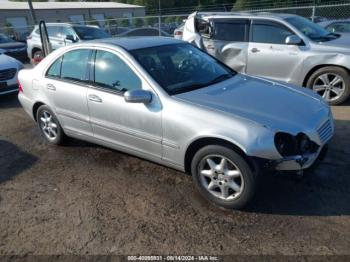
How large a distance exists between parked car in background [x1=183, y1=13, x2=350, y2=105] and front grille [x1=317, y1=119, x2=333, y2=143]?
10.4 feet

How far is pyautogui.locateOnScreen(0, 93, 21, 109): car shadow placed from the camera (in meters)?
8.06

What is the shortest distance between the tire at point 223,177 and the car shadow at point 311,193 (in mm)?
158

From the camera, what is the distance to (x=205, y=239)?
308 centimetres

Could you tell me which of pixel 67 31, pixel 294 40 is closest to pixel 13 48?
A: pixel 67 31

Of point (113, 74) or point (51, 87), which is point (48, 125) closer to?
point (51, 87)

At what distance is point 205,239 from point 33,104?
3.60m

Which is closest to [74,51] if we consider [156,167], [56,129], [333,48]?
[56,129]

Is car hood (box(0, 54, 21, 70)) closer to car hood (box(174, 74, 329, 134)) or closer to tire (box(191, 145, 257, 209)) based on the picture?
car hood (box(174, 74, 329, 134))

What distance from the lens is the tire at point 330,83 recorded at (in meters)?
6.36

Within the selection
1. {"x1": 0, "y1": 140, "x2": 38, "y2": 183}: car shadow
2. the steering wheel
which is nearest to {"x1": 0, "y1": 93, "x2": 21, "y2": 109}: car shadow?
{"x1": 0, "y1": 140, "x2": 38, "y2": 183}: car shadow

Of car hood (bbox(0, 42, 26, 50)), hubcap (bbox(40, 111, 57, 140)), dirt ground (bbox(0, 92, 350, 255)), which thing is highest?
hubcap (bbox(40, 111, 57, 140))

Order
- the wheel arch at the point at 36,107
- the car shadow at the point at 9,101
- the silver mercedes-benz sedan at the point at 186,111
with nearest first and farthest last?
the silver mercedes-benz sedan at the point at 186,111 → the wheel arch at the point at 36,107 → the car shadow at the point at 9,101

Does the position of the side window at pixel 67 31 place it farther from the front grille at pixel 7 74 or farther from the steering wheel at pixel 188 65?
the steering wheel at pixel 188 65

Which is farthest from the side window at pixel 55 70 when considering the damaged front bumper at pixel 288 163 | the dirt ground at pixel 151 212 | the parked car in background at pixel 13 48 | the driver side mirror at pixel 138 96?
the parked car in background at pixel 13 48
